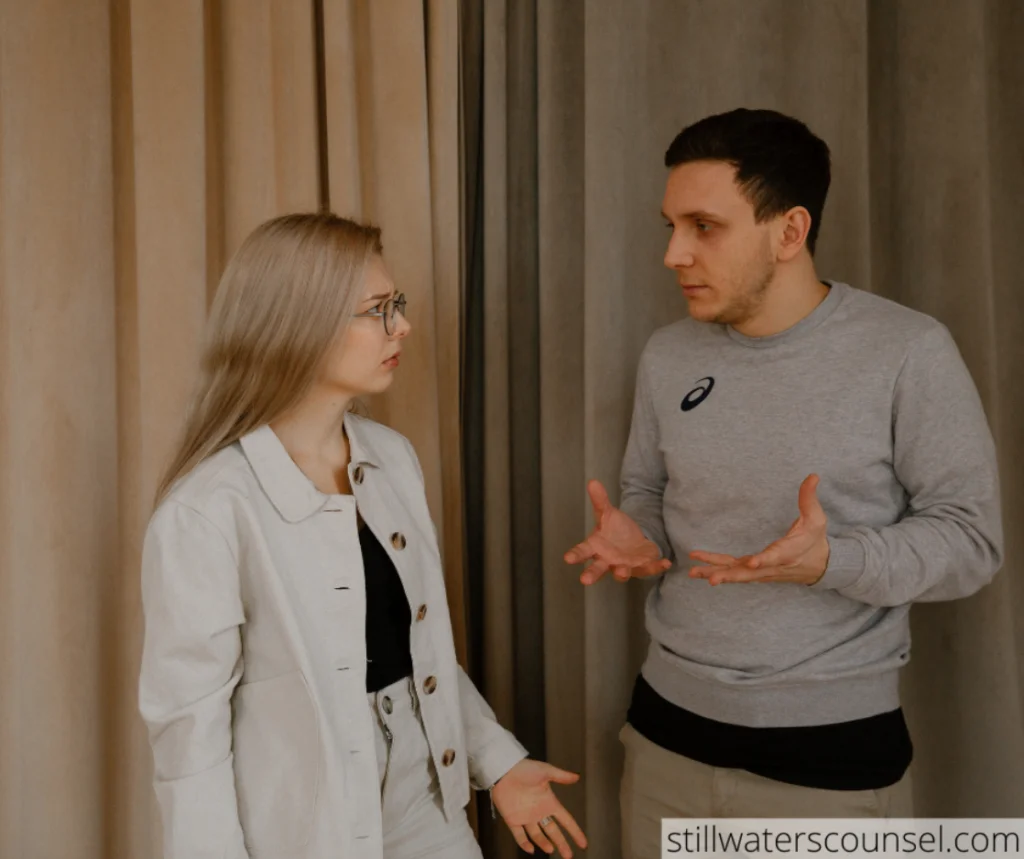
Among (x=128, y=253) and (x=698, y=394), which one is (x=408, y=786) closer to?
(x=698, y=394)

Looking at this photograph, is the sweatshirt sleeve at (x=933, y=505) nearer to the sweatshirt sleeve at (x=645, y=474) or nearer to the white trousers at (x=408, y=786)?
the sweatshirt sleeve at (x=645, y=474)

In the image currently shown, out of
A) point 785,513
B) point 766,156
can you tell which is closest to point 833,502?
point 785,513

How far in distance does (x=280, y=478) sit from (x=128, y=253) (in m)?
0.82

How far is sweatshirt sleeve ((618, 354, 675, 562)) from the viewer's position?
1.52 metres

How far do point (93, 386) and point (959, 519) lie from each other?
1498 millimetres

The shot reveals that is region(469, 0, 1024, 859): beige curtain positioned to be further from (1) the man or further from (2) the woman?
(2) the woman

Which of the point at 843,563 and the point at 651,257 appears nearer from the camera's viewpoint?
the point at 843,563

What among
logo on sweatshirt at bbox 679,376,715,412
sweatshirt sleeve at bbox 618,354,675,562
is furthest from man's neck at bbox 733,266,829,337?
sweatshirt sleeve at bbox 618,354,675,562

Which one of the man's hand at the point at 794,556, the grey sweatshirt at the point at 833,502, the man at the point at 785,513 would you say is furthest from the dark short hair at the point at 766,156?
the man's hand at the point at 794,556

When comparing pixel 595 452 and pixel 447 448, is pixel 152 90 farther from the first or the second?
pixel 595 452

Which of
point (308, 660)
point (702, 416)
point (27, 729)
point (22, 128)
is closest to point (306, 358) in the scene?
point (308, 660)

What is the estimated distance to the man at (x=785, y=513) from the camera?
1.22 m

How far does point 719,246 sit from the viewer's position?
1.34 metres

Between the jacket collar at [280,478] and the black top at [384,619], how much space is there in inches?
4.1
